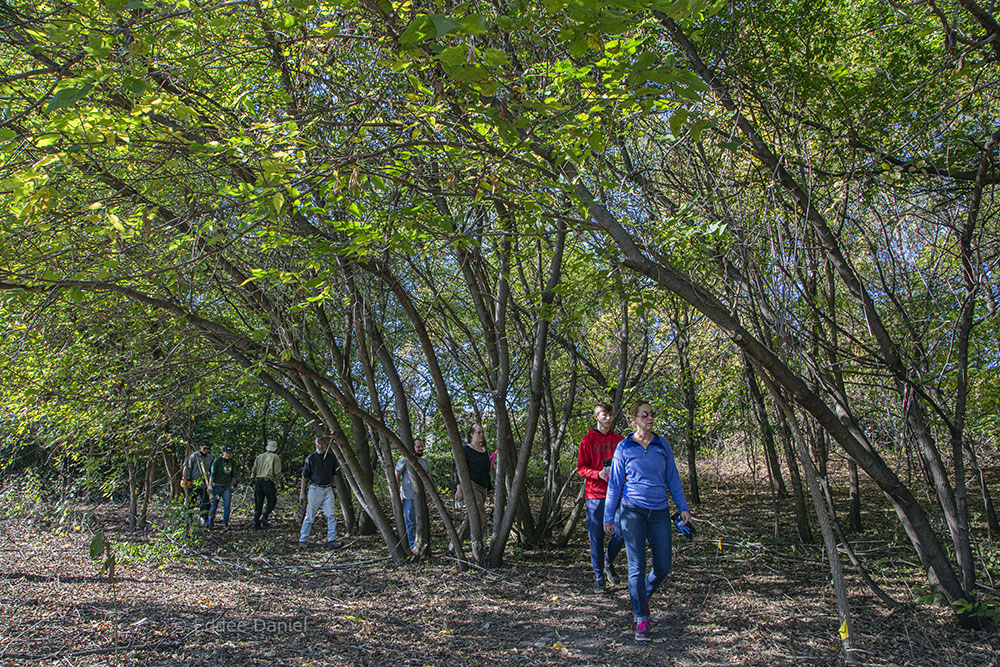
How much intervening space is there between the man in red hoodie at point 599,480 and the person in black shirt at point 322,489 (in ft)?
13.8

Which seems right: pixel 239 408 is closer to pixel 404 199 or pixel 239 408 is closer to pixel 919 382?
pixel 404 199

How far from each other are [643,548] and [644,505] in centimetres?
30

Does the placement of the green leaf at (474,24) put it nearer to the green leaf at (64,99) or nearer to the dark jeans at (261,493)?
the green leaf at (64,99)

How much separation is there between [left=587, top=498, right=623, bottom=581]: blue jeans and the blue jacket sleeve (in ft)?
2.43

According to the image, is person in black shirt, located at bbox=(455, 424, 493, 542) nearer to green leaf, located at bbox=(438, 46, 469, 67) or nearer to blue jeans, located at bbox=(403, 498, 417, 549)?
blue jeans, located at bbox=(403, 498, 417, 549)

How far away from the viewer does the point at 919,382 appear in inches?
171

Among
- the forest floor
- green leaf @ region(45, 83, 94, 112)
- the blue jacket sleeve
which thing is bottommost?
the forest floor

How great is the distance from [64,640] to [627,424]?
6378mm

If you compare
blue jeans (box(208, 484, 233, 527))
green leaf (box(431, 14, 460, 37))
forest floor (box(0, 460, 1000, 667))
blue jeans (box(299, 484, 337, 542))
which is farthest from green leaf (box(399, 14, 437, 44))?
blue jeans (box(208, 484, 233, 527))

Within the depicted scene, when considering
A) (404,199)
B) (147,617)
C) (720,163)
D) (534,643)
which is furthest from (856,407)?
(147,617)

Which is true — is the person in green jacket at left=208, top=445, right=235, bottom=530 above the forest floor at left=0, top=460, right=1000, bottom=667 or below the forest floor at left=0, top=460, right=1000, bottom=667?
above

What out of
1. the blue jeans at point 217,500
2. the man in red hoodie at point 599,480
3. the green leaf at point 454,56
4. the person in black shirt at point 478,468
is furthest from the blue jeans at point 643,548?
the blue jeans at point 217,500

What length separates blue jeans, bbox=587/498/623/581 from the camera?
6.02 metres

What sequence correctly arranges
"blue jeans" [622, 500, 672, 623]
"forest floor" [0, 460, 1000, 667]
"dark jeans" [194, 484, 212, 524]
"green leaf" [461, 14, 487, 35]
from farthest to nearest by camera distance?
"dark jeans" [194, 484, 212, 524], "blue jeans" [622, 500, 672, 623], "forest floor" [0, 460, 1000, 667], "green leaf" [461, 14, 487, 35]
